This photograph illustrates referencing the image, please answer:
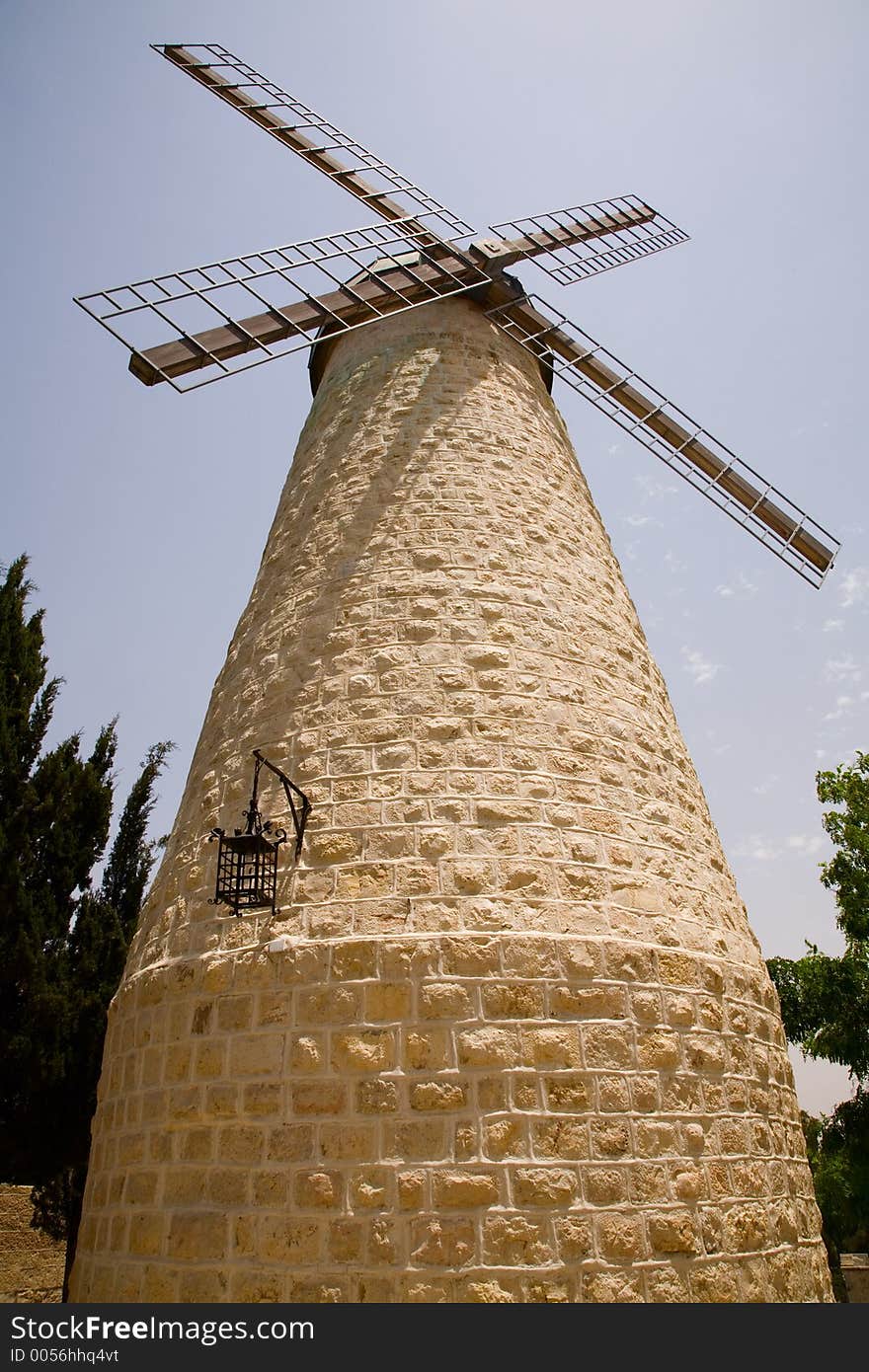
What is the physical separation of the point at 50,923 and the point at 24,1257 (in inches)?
238

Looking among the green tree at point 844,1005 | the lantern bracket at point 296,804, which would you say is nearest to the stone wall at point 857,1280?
the green tree at point 844,1005

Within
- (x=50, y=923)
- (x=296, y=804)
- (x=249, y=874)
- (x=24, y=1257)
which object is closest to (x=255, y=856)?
(x=249, y=874)

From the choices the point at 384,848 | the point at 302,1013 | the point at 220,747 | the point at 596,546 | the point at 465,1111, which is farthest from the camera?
the point at 596,546

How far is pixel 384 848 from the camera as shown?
4062 mm

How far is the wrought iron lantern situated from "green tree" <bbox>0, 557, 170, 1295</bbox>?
14.1 ft

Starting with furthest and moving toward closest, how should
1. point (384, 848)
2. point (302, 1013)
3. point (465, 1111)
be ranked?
point (384, 848) < point (302, 1013) < point (465, 1111)

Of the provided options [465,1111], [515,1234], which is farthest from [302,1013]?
[515,1234]

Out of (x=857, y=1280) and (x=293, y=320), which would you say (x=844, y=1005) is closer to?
(x=857, y=1280)

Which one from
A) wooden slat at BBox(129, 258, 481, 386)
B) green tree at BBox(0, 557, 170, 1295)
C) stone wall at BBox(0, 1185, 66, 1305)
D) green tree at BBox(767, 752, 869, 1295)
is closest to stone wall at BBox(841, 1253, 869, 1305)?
green tree at BBox(767, 752, 869, 1295)

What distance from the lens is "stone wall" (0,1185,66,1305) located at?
11.0 meters

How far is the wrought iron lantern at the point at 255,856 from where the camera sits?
4.04m
